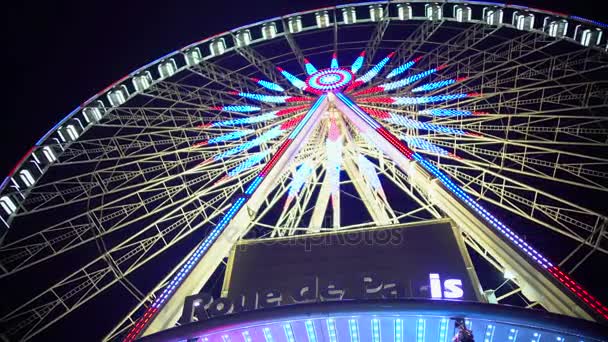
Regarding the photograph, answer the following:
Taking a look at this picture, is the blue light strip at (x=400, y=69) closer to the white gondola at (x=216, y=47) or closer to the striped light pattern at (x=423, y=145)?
the striped light pattern at (x=423, y=145)

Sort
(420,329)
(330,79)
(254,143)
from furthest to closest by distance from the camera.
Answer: (330,79)
(254,143)
(420,329)

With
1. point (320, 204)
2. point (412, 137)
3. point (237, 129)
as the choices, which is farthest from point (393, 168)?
point (237, 129)

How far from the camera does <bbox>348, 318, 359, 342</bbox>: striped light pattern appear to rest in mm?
7410

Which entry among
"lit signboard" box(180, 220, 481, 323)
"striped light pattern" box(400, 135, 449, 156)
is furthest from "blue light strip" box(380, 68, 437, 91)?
"lit signboard" box(180, 220, 481, 323)

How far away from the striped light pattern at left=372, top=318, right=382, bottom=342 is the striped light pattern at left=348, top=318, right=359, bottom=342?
26 cm

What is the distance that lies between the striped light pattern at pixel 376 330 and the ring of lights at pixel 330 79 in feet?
29.5

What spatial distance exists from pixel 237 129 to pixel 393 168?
5.12 metres

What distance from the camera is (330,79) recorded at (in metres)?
15.5

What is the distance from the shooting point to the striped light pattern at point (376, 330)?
741 centimetres

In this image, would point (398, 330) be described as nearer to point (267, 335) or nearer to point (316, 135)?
point (267, 335)

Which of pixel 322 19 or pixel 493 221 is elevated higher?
pixel 322 19

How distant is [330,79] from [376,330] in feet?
31.4

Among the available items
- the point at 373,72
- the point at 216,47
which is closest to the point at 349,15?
the point at 373,72

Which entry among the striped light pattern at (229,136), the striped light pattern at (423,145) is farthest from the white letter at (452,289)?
the striped light pattern at (229,136)
